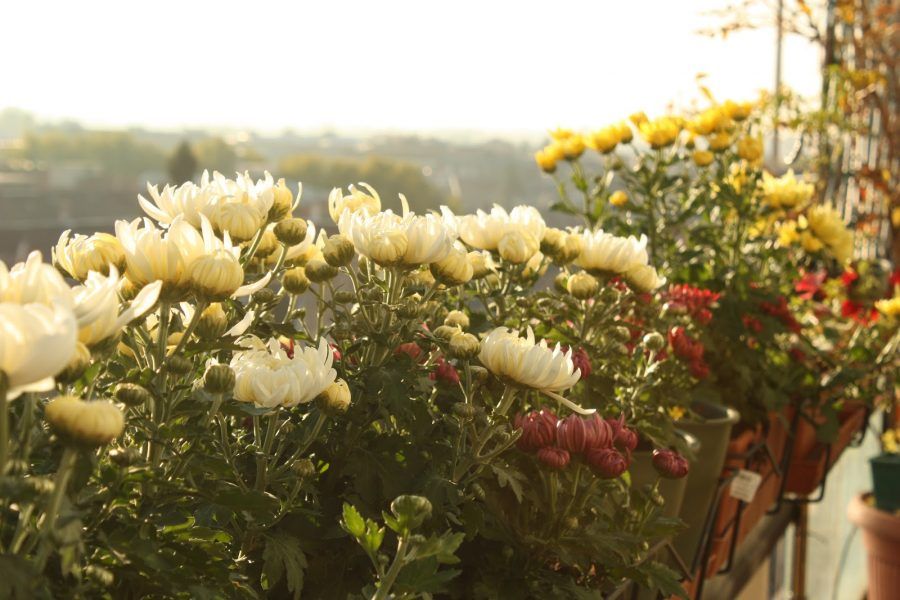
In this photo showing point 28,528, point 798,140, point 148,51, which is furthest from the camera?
point 798,140

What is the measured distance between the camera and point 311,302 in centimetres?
99

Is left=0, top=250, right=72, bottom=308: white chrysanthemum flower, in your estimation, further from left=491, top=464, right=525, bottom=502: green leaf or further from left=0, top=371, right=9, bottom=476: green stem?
left=491, top=464, right=525, bottom=502: green leaf

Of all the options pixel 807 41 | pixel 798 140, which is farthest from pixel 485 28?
pixel 807 41

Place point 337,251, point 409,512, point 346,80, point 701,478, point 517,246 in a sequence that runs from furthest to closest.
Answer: point 346,80 → point 701,478 → point 517,246 → point 337,251 → point 409,512

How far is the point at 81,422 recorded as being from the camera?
0.45 m

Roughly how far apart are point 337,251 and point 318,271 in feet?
0.10

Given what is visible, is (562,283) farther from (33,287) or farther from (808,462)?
(808,462)

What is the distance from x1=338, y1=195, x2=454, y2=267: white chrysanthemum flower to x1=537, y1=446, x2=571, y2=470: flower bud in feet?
0.60

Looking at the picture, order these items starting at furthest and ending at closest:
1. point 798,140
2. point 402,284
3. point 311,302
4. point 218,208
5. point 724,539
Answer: point 798,140
point 724,539
point 311,302
point 402,284
point 218,208

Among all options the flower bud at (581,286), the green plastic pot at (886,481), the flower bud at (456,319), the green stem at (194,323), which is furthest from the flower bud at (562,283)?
the green plastic pot at (886,481)

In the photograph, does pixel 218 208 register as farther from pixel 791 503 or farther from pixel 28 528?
pixel 791 503

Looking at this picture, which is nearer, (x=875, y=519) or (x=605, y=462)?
(x=605, y=462)

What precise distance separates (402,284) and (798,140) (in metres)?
2.54

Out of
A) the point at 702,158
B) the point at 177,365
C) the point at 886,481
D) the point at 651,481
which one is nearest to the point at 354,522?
the point at 177,365
